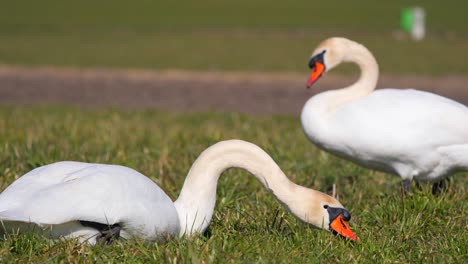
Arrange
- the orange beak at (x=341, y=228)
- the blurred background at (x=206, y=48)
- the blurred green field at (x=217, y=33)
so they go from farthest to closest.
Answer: the blurred green field at (x=217, y=33) < the blurred background at (x=206, y=48) < the orange beak at (x=341, y=228)

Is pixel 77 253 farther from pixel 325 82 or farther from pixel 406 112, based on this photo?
pixel 325 82

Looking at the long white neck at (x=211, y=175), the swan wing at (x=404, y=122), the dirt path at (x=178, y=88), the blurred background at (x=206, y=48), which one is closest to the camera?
the long white neck at (x=211, y=175)

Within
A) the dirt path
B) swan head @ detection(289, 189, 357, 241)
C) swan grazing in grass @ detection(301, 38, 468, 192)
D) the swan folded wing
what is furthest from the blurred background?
the swan folded wing

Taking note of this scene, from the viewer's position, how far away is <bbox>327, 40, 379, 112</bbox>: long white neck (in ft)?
20.1

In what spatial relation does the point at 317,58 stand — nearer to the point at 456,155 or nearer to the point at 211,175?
the point at 456,155

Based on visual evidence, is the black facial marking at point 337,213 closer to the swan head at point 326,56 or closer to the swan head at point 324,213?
the swan head at point 324,213

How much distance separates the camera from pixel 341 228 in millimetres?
4324

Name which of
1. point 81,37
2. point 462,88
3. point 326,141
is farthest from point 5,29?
point 326,141

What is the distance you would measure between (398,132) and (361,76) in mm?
773

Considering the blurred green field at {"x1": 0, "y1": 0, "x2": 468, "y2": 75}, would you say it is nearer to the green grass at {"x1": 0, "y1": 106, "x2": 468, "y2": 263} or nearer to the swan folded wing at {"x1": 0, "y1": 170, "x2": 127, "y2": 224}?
the green grass at {"x1": 0, "y1": 106, "x2": 468, "y2": 263}

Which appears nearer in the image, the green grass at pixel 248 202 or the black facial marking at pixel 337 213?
the green grass at pixel 248 202

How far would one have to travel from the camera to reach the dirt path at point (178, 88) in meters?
13.7

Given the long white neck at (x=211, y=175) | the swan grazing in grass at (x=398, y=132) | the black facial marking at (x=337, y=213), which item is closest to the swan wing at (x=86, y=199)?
the long white neck at (x=211, y=175)

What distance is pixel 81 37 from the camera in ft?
86.3
